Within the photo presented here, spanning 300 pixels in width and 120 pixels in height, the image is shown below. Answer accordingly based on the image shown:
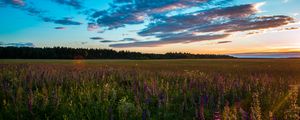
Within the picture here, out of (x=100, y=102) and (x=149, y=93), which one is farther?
(x=149, y=93)

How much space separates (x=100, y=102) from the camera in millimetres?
4918

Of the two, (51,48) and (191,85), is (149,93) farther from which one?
(51,48)

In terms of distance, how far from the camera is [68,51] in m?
129

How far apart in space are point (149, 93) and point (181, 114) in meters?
1.19

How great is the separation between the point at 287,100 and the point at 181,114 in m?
2.27

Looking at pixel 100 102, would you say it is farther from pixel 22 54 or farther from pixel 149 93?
pixel 22 54

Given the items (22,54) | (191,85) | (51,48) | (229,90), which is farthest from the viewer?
(51,48)

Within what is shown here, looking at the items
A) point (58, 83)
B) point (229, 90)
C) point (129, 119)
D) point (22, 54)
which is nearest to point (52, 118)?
point (129, 119)

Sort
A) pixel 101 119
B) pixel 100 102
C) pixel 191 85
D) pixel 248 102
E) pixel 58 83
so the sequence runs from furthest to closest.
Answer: pixel 58 83 → pixel 191 85 → pixel 248 102 → pixel 100 102 → pixel 101 119

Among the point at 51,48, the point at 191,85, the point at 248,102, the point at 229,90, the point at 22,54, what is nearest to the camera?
the point at 248,102

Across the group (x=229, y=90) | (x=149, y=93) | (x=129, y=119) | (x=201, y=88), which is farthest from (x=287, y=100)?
(x=129, y=119)

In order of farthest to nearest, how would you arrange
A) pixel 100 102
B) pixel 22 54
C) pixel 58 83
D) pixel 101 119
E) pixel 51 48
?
pixel 51 48
pixel 22 54
pixel 58 83
pixel 100 102
pixel 101 119

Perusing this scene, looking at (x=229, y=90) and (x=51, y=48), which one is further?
(x=51, y=48)

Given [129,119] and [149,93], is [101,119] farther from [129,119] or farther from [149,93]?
[149,93]
